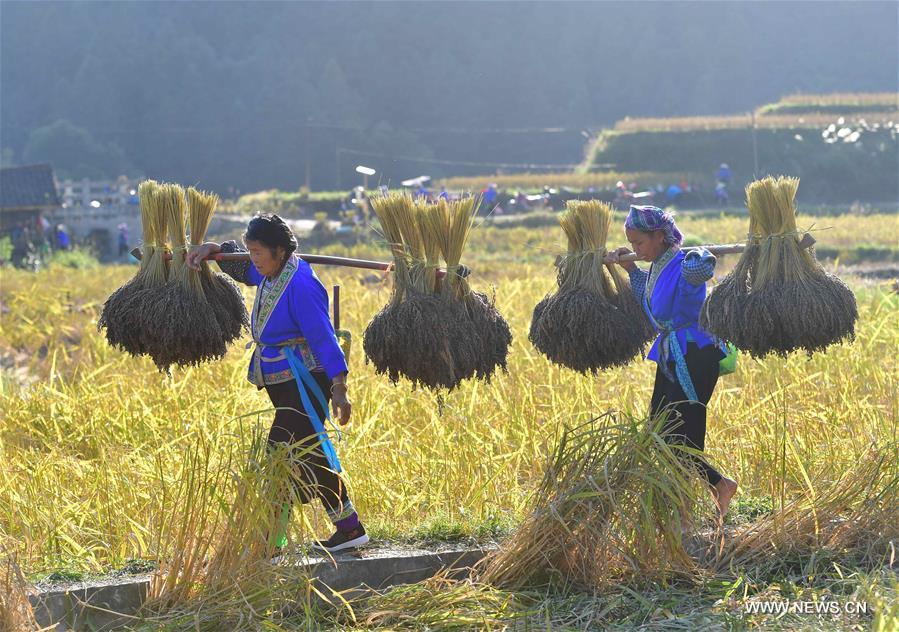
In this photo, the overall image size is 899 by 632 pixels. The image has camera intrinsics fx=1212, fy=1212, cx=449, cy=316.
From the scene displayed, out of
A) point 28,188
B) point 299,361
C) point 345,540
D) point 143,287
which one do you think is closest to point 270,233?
point 299,361

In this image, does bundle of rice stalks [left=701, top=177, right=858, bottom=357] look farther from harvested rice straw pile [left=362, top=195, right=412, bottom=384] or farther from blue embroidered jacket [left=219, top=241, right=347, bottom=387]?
blue embroidered jacket [left=219, top=241, right=347, bottom=387]

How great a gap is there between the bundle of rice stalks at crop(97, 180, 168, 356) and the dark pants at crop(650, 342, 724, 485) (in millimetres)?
1865

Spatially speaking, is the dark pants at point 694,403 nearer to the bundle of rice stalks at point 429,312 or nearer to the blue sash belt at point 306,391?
the bundle of rice stalks at point 429,312

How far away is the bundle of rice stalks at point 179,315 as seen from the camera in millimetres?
4320

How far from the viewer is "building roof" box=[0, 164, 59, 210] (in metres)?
26.2

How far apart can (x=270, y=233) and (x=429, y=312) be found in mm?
610

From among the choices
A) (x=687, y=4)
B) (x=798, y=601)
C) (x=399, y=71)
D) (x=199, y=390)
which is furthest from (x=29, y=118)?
(x=798, y=601)

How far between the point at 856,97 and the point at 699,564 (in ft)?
136

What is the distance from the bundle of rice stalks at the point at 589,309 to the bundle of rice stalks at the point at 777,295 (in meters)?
Result: 0.37

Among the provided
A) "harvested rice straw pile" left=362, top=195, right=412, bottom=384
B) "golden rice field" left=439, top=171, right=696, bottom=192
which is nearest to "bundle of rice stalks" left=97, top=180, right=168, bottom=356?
"harvested rice straw pile" left=362, top=195, right=412, bottom=384

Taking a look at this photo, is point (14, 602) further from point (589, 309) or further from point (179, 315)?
point (589, 309)

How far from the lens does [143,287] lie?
14.6 ft

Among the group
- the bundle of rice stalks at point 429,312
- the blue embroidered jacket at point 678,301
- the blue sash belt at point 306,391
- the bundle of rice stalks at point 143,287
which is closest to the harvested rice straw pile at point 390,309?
the bundle of rice stalks at point 429,312

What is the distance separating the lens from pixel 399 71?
62250 mm
